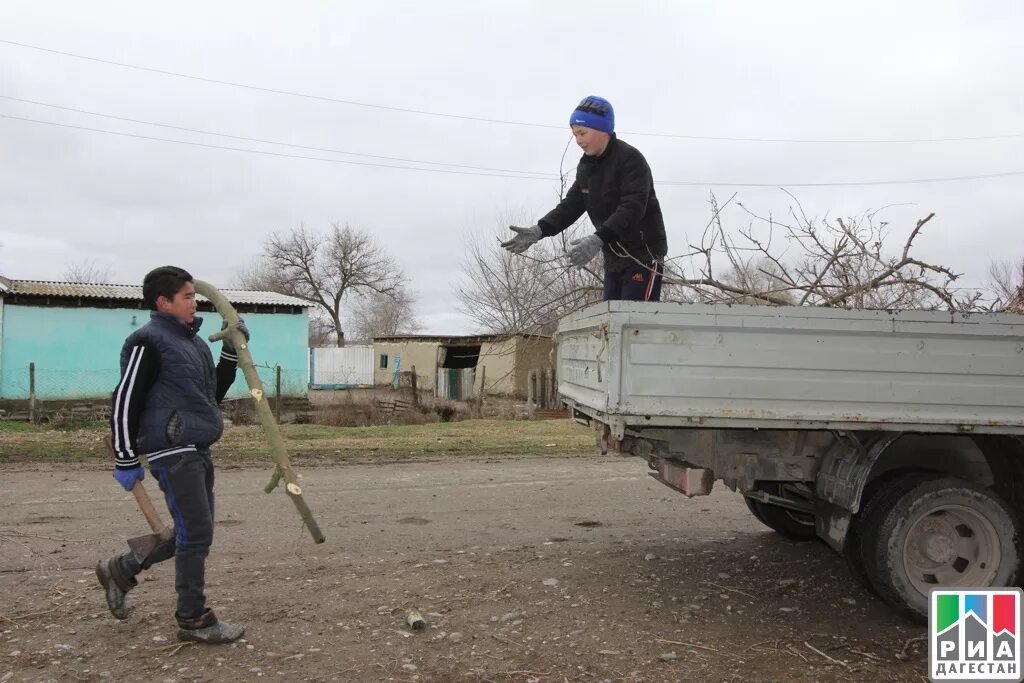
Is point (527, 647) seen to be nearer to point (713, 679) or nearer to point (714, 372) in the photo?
point (713, 679)

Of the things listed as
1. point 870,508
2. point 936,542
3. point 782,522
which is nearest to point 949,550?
point 936,542

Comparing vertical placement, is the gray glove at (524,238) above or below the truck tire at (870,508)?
above

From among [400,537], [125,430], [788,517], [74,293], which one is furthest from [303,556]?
[74,293]

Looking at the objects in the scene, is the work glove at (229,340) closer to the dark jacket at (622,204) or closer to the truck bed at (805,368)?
the truck bed at (805,368)

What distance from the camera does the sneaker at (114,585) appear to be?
3.85m

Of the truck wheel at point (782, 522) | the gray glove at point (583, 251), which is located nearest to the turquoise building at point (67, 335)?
the truck wheel at point (782, 522)

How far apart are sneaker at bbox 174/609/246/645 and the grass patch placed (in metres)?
6.20

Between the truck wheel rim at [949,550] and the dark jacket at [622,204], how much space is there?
2253 mm

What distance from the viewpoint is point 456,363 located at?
32969 millimetres

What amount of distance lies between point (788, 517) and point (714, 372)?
2432 mm

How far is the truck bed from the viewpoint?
12.4 feet

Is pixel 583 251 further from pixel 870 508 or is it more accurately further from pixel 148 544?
pixel 148 544

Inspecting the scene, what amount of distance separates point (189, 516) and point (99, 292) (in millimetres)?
20453

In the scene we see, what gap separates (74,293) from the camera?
20484 mm
